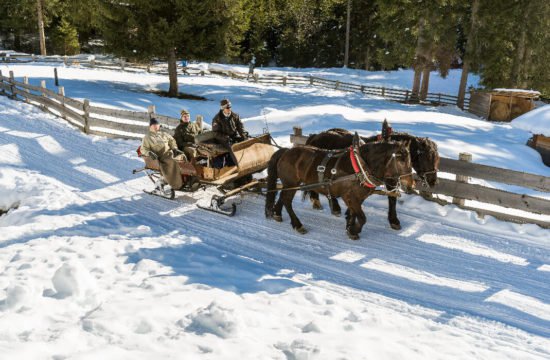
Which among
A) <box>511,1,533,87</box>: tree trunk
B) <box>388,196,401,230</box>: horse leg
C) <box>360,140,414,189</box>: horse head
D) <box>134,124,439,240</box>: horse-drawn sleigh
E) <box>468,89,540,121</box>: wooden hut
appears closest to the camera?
<box>360,140,414,189</box>: horse head

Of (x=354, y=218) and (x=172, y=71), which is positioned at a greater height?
(x=172, y=71)

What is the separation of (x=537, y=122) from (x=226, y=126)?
11882 mm

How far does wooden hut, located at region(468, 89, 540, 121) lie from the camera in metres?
26.1

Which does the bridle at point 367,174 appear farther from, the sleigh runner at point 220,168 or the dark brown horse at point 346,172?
the sleigh runner at point 220,168

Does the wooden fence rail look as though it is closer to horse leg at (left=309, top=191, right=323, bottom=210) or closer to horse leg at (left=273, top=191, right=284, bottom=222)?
horse leg at (left=309, top=191, right=323, bottom=210)

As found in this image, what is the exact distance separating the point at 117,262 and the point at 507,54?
Answer: 32.3m

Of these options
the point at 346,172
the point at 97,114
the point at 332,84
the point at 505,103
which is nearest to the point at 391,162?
the point at 346,172

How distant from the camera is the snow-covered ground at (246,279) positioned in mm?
5172

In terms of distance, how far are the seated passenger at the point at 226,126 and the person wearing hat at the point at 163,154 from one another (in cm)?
106

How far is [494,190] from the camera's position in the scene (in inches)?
346

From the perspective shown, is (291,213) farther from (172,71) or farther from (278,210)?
(172,71)

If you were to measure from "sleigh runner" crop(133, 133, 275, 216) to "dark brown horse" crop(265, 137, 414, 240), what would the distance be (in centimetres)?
98

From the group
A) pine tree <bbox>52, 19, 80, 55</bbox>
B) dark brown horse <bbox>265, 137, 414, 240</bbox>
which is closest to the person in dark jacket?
dark brown horse <bbox>265, 137, 414, 240</bbox>

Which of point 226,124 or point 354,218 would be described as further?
point 226,124
